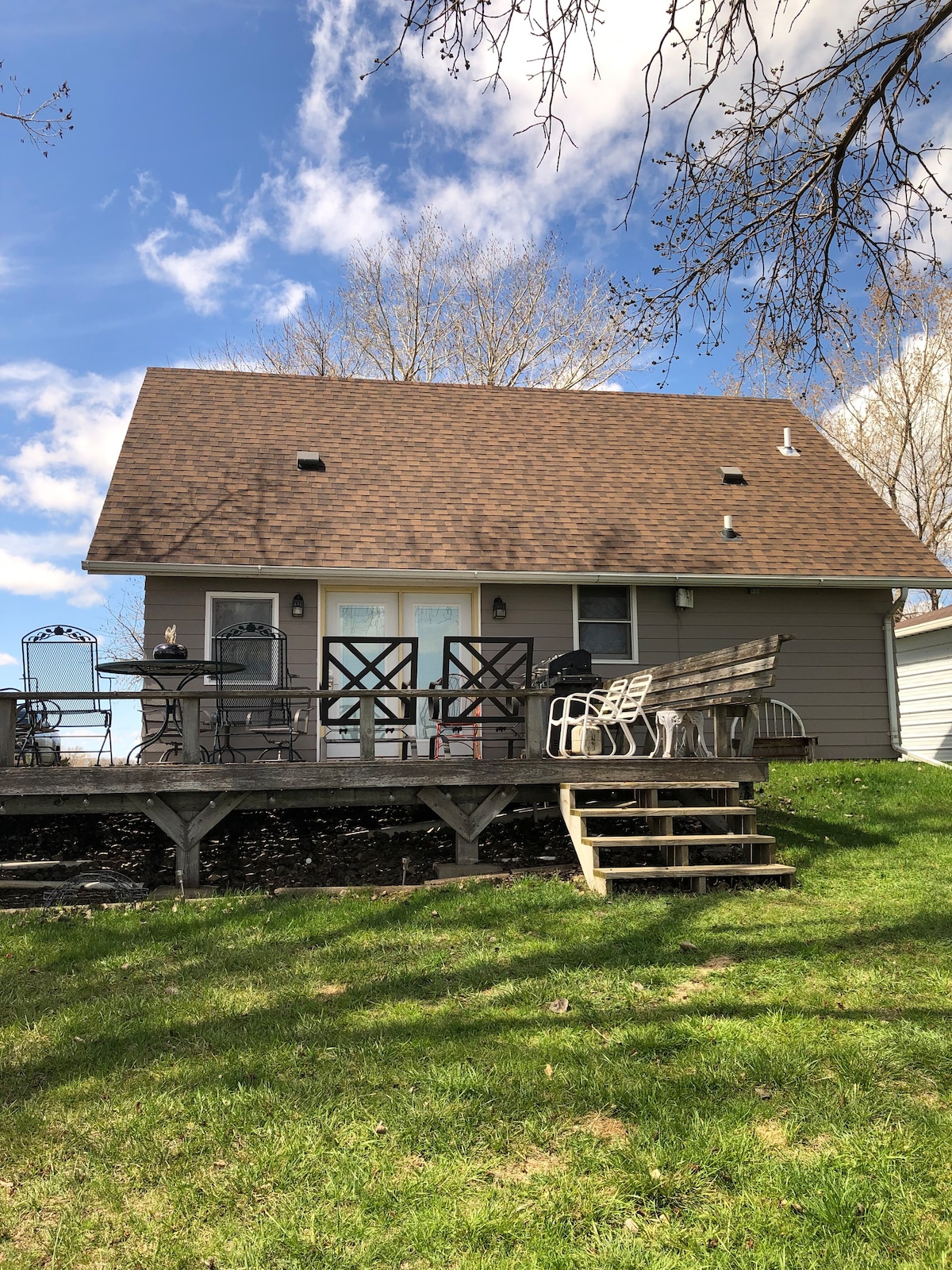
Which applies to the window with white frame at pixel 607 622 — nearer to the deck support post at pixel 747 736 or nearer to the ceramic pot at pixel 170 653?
the deck support post at pixel 747 736

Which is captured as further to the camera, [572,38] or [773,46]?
[773,46]

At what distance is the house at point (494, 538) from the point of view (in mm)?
10898

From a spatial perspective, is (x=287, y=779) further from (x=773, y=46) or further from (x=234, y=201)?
(x=234, y=201)

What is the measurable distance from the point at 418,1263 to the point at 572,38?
508 cm

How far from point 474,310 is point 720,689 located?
17.5m

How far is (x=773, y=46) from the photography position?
5223mm

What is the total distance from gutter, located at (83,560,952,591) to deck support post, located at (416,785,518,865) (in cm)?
402

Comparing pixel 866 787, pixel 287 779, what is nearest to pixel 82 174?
pixel 287 779

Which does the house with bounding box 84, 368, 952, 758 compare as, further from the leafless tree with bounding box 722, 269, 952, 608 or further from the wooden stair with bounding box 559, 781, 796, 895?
the leafless tree with bounding box 722, 269, 952, 608

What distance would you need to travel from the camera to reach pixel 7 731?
23.1 ft

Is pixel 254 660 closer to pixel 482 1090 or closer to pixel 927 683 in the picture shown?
pixel 482 1090

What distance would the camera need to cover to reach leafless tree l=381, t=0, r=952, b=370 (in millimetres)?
4676

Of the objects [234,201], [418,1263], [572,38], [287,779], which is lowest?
[418,1263]

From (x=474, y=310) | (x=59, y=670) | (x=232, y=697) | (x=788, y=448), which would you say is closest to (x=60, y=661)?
(x=59, y=670)
